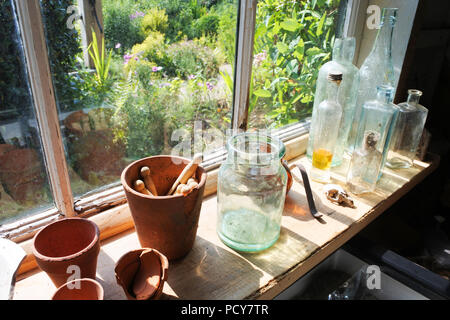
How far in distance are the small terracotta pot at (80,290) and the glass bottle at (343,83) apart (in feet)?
2.45

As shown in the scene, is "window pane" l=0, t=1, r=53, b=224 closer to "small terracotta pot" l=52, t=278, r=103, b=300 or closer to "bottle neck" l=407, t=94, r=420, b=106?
"small terracotta pot" l=52, t=278, r=103, b=300

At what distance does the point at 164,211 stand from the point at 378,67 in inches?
30.4

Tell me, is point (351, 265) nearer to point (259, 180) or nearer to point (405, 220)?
point (405, 220)

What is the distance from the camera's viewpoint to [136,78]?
2.43 ft

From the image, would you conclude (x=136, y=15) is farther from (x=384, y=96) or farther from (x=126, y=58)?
(x=384, y=96)

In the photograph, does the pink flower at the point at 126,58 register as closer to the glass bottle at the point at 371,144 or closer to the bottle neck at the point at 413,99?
the glass bottle at the point at 371,144

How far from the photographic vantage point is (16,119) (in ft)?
1.99

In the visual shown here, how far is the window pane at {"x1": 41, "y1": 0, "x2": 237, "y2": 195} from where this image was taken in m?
0.64

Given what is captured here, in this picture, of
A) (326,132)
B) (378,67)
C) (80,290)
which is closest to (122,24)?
(80,290)

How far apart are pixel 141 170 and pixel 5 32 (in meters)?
0.32

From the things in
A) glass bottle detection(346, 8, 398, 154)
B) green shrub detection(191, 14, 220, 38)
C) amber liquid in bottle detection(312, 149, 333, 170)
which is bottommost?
amber liquid in bottle detection(312, 149, 333, 170)

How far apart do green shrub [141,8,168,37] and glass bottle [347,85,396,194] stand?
0.58 m

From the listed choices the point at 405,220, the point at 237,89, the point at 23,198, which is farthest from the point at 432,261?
the point at 23,198

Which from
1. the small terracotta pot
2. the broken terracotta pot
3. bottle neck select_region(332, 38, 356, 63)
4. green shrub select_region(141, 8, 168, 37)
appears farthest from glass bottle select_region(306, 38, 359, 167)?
the small terracotta pot
